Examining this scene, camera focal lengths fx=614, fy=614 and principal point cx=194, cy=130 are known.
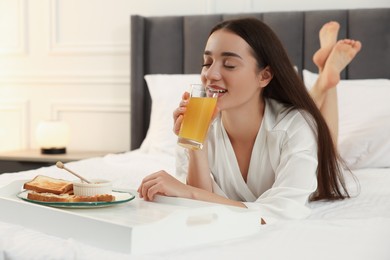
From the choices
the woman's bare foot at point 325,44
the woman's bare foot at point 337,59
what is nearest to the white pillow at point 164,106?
the woman's bare foot at point 325,44

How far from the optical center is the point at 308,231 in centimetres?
142

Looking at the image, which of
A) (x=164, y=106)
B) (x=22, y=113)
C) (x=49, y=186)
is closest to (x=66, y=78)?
(x=22, y=113)

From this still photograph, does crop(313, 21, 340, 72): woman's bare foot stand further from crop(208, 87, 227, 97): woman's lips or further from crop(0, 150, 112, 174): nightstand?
crop(0, 150, 112, 174): nightstand

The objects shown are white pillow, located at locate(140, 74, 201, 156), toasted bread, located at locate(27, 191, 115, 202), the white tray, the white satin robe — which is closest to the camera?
the white tray

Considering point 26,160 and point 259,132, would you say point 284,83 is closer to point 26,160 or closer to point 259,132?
point 259,132

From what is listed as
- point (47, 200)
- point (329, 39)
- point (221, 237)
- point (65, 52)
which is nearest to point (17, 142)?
point (65, 52)

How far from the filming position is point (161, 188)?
5.06ft

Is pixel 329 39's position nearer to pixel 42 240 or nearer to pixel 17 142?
pixel 42 240

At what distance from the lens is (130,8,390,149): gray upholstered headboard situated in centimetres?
314

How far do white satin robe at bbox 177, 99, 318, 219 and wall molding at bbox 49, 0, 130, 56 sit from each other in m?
1.84

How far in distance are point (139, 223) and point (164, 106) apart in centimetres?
202

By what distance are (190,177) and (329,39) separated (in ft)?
4.15

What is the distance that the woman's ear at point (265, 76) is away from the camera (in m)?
1.85

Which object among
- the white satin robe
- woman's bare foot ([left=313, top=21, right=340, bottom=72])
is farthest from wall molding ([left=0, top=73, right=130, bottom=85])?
the white satin robe
